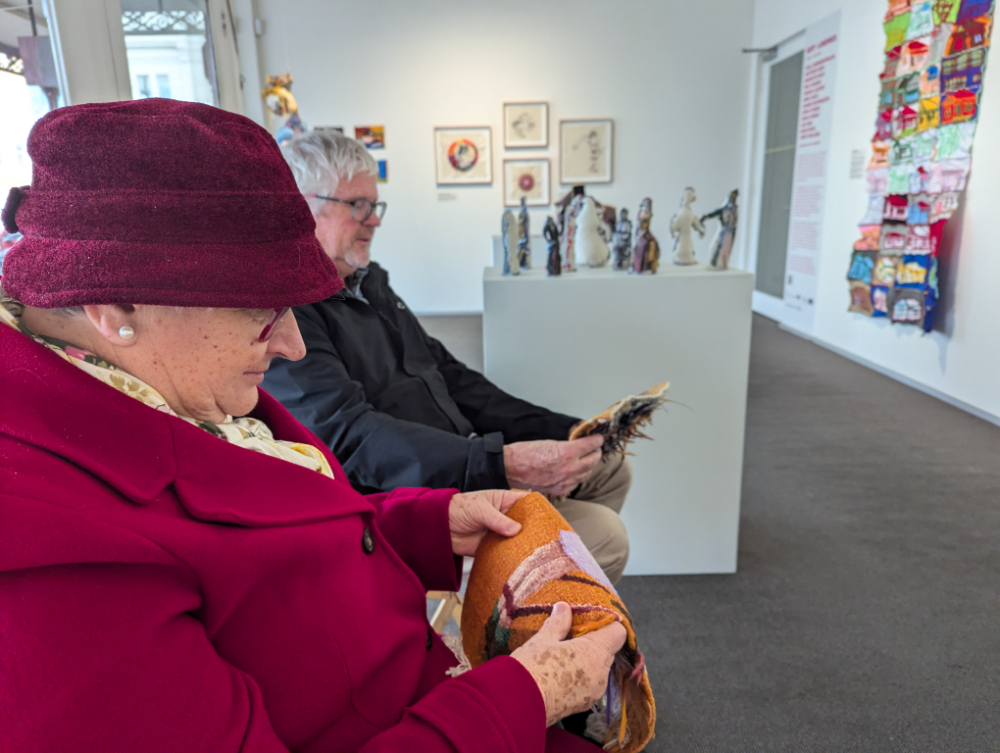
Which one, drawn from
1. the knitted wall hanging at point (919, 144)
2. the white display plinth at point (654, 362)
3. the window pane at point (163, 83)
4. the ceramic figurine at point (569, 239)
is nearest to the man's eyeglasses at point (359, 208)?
the white display plinth at point (654, 362)

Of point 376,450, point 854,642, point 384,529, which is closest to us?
point 384,529

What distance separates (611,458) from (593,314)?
19.0 inches

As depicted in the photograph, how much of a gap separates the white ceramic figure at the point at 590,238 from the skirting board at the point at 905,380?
268cm

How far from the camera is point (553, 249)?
2078mm

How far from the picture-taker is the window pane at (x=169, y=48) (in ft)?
9.83

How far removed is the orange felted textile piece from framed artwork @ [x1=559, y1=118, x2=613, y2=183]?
6.29m

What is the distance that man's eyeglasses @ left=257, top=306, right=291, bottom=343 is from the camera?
0.73 m

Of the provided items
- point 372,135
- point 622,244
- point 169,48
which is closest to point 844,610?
point 622,244

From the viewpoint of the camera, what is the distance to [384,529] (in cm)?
110

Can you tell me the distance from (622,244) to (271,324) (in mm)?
1660

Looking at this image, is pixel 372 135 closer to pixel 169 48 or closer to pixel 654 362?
pixel 169 48

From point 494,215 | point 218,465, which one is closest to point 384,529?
point 218,465

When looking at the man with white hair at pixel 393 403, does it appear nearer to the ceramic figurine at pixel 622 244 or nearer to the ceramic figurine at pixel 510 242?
the ceramic figurine at pixel 510 242

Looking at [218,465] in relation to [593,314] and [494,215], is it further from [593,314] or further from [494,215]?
[494,215]
